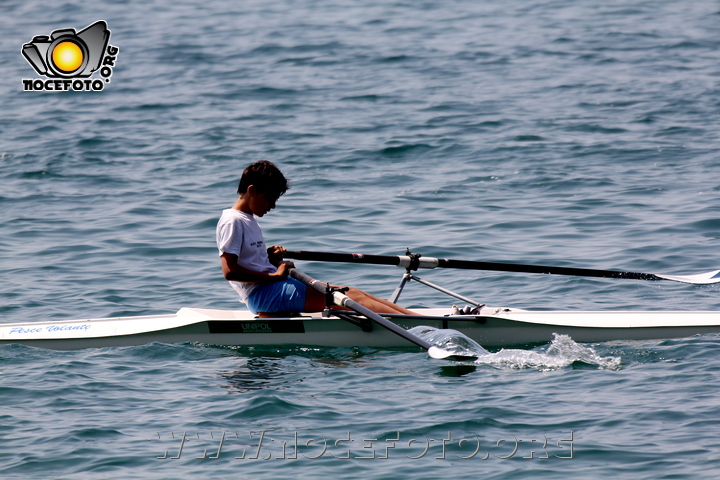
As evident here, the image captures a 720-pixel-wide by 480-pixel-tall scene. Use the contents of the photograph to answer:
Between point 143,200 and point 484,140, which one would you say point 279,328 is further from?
point 484,140

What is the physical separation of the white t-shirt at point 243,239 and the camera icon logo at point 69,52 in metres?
13.5

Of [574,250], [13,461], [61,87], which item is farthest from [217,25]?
[13,461]

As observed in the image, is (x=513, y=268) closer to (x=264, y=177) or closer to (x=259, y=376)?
(x=264, y=177)

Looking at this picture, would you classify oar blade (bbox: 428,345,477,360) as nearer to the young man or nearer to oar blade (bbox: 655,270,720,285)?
the young man

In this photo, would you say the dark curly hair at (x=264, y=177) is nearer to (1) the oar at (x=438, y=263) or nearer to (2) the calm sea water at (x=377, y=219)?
(1) the oar at (x=438, y=263)

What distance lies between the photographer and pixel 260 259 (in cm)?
790

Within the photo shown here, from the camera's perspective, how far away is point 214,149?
16.9m

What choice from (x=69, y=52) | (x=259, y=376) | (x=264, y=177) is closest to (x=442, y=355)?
(x=259, y=376)

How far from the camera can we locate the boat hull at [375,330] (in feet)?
25.9

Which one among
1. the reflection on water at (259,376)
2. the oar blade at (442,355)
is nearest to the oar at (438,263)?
the reflection on water at (259,376)

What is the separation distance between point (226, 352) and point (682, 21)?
73.6 feet

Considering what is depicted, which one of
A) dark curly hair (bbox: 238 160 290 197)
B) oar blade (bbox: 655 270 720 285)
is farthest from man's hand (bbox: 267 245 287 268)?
oar blade (bbox: 655 270 720 285)

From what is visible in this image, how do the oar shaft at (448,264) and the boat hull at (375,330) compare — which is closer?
the boat hull at (375,330)

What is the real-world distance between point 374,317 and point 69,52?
14.5m
